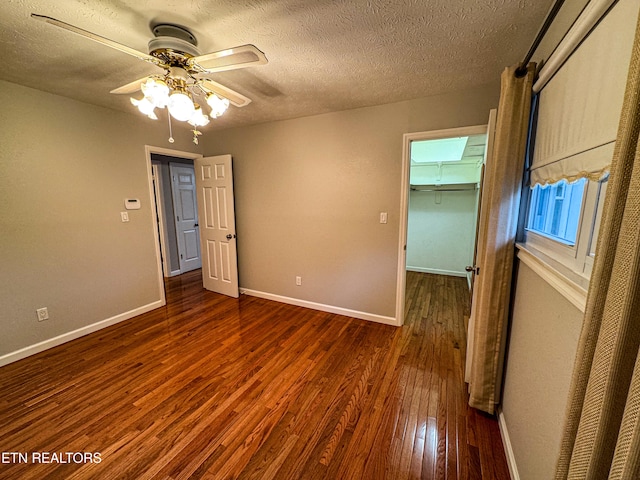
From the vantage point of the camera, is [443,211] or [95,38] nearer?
[95,38]

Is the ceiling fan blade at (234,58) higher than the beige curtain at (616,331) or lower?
higher

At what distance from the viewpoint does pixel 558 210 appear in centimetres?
122

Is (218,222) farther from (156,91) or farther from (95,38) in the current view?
(95,38)

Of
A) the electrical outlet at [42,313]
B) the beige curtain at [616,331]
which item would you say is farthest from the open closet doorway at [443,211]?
the electrical outlet at [42,313]

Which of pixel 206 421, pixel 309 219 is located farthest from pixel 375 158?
pixel 206 421

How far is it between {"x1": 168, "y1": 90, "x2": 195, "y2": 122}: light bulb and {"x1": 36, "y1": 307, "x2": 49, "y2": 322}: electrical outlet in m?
2.42

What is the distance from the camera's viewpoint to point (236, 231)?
144 inches

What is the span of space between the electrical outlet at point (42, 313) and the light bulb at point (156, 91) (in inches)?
93.7

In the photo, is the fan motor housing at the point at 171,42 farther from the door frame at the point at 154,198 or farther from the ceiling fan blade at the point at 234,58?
the door frame at the point at 154,198

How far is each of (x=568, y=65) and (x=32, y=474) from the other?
317cm

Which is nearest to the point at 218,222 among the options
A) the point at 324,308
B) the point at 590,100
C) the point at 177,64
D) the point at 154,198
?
the point at 154,198

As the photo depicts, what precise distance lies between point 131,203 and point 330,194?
2311 mm

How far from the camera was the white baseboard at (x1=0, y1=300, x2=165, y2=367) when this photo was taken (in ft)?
7.19

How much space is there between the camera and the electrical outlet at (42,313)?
91.7 inches
